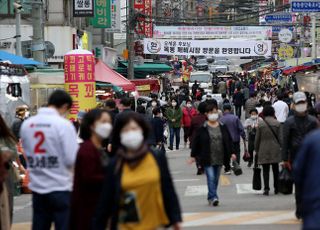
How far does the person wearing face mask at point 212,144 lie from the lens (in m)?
15.9

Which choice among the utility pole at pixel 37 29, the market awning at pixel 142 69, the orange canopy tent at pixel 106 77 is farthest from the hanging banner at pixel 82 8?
the utility pole at pixel 37 29

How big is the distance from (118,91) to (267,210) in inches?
795

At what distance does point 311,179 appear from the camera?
22.3 feet

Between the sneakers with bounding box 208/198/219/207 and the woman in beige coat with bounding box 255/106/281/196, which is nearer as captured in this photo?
the sneakers with bounding box 208/198/219/207

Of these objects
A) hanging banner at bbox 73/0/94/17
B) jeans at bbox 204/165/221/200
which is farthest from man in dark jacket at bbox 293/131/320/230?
hanging banner at bbox 73/0/94/17

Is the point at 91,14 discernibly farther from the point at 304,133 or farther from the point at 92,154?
the point at 92,154

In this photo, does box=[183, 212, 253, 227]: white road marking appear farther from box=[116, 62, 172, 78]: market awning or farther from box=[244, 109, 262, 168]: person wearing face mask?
box=[116, 62, 172, 78]: market awning

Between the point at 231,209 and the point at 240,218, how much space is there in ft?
3.77

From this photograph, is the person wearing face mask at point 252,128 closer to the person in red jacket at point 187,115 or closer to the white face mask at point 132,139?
the person in red jacket at point 187,115

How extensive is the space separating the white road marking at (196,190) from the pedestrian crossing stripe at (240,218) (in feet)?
10.1

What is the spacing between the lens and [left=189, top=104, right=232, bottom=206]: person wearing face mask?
625 inches

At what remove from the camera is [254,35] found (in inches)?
2494

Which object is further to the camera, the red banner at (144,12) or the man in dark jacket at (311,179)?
the red banner at (144,12)

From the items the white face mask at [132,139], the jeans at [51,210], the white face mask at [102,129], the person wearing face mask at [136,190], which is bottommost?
the jeans at [51,210]
